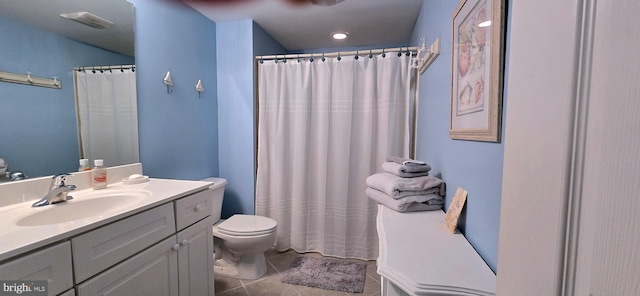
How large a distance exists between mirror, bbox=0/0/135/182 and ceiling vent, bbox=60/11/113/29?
0.01 m

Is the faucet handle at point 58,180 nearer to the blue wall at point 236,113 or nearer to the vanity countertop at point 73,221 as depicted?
the vanity countertop at point 73,221

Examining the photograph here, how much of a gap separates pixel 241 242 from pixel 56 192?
1.08 meters

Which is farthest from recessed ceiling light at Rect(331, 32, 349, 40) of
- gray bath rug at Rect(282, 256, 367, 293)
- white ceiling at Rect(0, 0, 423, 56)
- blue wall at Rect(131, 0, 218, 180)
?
gray bath rug at Rect(282, 256, 367, 293)

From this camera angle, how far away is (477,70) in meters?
0.90

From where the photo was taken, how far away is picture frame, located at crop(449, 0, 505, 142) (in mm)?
761

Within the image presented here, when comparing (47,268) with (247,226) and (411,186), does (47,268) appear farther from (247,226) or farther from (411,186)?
(411,186)

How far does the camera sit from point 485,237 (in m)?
0.83

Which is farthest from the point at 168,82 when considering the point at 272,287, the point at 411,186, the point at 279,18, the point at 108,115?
the point at 411,186

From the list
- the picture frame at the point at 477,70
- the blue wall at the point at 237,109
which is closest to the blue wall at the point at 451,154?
the picture frame at the point at 477,70

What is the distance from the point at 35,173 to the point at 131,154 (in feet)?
1.57

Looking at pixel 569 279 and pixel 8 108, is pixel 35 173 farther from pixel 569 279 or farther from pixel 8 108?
pixel 569 279

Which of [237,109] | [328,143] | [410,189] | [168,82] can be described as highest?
[168,82]

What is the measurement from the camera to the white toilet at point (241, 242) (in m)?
1.91

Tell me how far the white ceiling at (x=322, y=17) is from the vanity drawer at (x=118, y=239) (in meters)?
1.69
